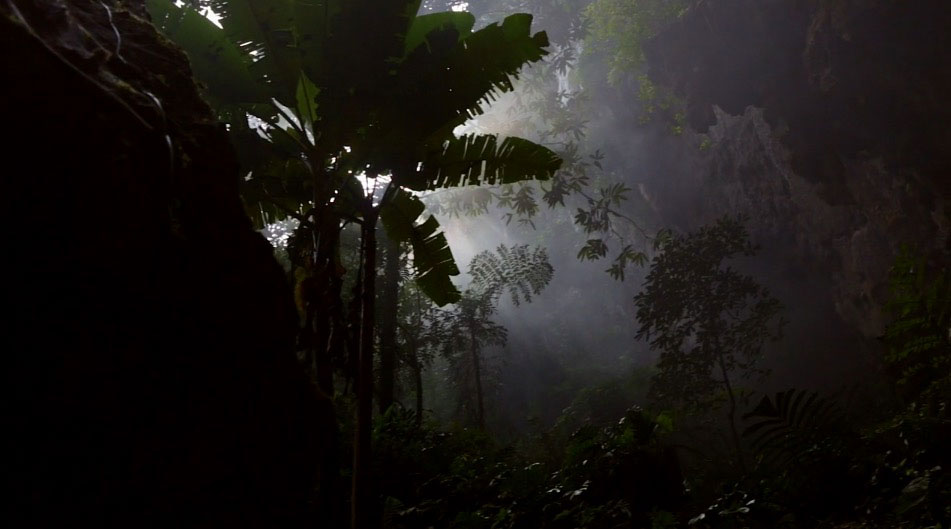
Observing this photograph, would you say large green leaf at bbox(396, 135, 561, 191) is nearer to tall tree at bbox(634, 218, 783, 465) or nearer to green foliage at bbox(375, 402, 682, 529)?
green foliage at bbox(375, 402, 682, 529)

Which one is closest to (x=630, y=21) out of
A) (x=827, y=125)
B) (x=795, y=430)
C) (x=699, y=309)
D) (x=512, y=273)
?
(x=827, y=125)

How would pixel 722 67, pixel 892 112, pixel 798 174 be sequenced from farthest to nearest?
pixel 722 67, pixel 798 174, pixel 892 112

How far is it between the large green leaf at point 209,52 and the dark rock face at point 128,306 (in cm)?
113

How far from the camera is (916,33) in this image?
8.54 metres

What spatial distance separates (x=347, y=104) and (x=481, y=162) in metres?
0.92

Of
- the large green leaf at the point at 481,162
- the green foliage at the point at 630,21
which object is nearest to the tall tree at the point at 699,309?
the large green leaf at the point at 481,162

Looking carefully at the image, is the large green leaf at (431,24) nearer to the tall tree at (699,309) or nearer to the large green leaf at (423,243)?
the large green leaf at (423,243)

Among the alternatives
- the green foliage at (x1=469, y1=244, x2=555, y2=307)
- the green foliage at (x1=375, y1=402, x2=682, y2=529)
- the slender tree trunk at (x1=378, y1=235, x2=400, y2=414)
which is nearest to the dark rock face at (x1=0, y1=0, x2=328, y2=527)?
Result: the green foliage at (x1=375, y1=402, x2=682, y2=529)

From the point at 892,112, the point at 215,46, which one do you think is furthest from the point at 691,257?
the point at 215,46

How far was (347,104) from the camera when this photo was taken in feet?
9.65

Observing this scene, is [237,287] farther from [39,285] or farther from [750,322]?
[750,322]

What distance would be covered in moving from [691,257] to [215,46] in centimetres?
755

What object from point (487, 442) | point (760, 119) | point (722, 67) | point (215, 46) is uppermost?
point (722, 67)

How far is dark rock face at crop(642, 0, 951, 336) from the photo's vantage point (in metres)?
8.76
